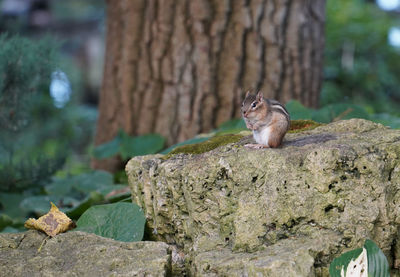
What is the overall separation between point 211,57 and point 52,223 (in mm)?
2237

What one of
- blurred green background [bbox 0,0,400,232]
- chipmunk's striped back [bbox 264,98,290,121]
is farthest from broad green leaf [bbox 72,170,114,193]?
chipmunk's striped back [bbox 264,98,290,121]

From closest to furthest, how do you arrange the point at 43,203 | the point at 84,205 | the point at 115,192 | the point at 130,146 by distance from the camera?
the point at 84,205 < the point at 43,203 < the point at 115,192 < the point at 130,146

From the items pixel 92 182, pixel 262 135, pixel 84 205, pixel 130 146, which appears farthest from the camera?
pixel 130 146

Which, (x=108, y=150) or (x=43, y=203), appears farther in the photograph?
(x=108, y=150)

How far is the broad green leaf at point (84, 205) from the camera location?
8.38 ft

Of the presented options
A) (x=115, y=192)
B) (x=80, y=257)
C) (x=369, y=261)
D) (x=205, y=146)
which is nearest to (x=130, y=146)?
(x=115, y=192)

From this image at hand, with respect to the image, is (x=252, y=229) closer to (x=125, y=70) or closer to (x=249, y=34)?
(x=249, y=34)

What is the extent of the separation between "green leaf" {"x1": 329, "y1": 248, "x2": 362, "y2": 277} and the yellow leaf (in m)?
1.19

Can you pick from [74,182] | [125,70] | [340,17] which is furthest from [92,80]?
[74,182]

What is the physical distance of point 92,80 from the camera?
47.8 ft

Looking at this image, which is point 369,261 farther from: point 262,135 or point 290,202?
point 262,135

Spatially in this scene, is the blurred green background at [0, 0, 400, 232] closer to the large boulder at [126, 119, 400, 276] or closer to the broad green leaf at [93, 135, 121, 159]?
the broad green leaf at [93, 135, 121, 159]

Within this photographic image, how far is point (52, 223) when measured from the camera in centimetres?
215

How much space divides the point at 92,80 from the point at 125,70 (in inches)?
423
